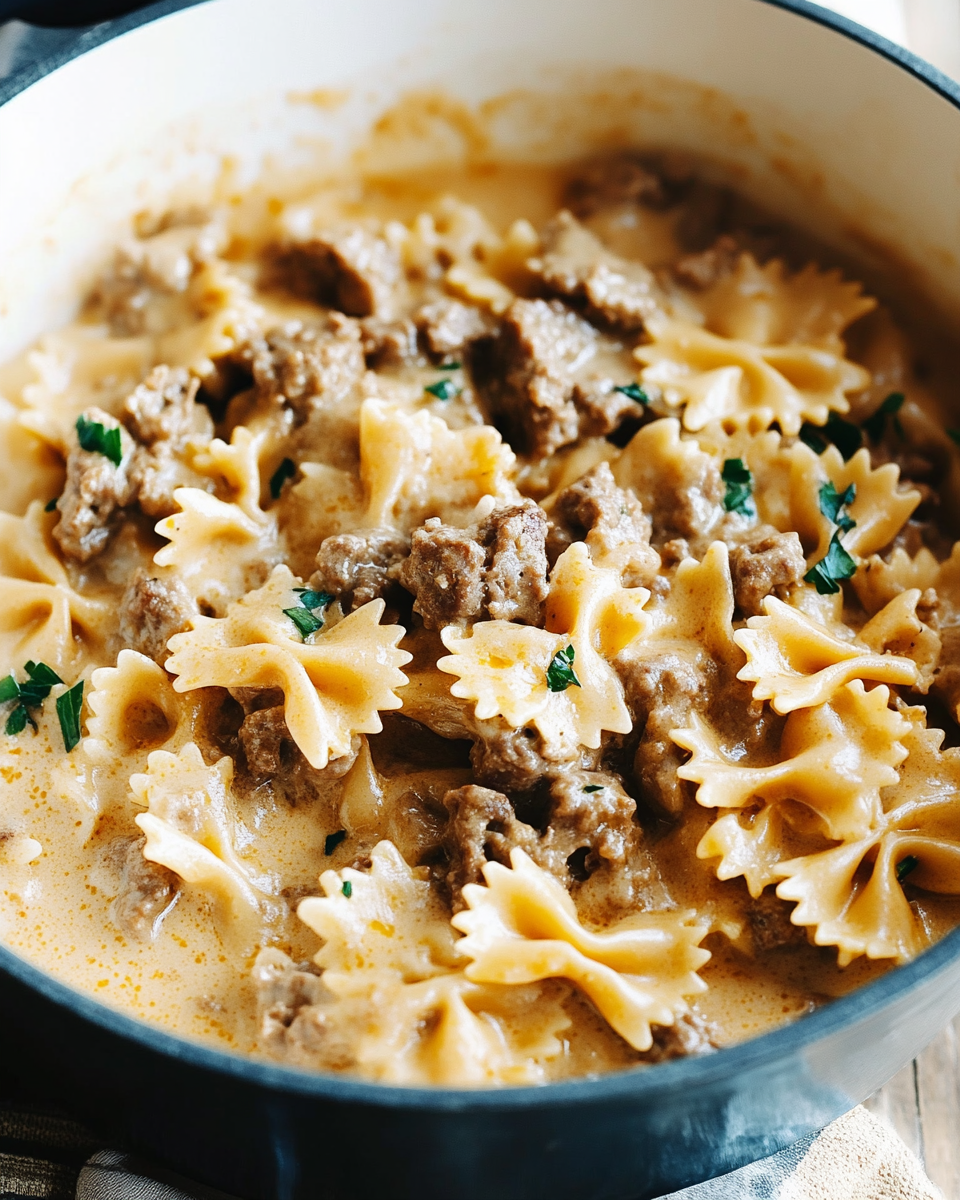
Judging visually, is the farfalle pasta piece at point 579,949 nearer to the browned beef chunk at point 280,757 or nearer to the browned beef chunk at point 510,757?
the browned beef chunk at point 510,757

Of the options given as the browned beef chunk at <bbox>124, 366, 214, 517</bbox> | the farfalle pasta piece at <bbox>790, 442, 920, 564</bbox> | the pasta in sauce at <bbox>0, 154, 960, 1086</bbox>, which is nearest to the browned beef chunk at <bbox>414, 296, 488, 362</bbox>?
the pasta in sauce at <bbox>0, 154, 960, 1086</bbox>

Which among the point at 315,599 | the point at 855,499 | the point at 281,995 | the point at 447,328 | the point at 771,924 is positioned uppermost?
the point at 447,328

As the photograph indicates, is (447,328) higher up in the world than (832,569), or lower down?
higher up

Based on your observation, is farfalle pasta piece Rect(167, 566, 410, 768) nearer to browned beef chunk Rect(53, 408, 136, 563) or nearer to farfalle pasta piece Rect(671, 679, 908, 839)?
browned beef chunk Rect(53, 408, 136, 563)

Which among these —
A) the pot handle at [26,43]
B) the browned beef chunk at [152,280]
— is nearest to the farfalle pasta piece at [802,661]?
the browned beef chunk at [152,280]

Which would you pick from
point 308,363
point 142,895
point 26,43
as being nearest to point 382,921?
point 142,895

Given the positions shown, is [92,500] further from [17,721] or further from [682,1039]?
[682,1039]

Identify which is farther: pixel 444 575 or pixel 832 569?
pixel 832 569
